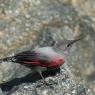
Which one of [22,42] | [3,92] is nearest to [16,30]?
[22,42]

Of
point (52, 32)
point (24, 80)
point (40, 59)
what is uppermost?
point (40, 59)

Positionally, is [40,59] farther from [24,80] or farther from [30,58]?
[24,80]

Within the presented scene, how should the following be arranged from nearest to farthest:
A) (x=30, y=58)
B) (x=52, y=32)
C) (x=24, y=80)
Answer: (x=30, y=58) → (x=24, y=80) → (x=52, y=32)

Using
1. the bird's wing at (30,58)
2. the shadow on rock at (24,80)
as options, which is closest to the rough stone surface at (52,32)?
the shadow on rock at (24,80)

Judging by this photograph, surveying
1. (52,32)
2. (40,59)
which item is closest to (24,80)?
(40,59)

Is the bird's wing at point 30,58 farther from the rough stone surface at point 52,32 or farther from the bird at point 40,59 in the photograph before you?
the rough stone surface at point 52,32

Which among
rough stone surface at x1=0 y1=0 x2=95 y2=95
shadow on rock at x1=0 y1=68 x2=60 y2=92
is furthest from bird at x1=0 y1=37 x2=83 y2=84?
rough stone surface at x1=0 y1=0 x2=95 y2=95

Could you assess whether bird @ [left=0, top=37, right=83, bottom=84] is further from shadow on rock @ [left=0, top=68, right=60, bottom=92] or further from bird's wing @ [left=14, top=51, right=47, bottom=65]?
shadow on rock @ [left=0, top=68, right=60, bottom=92]
